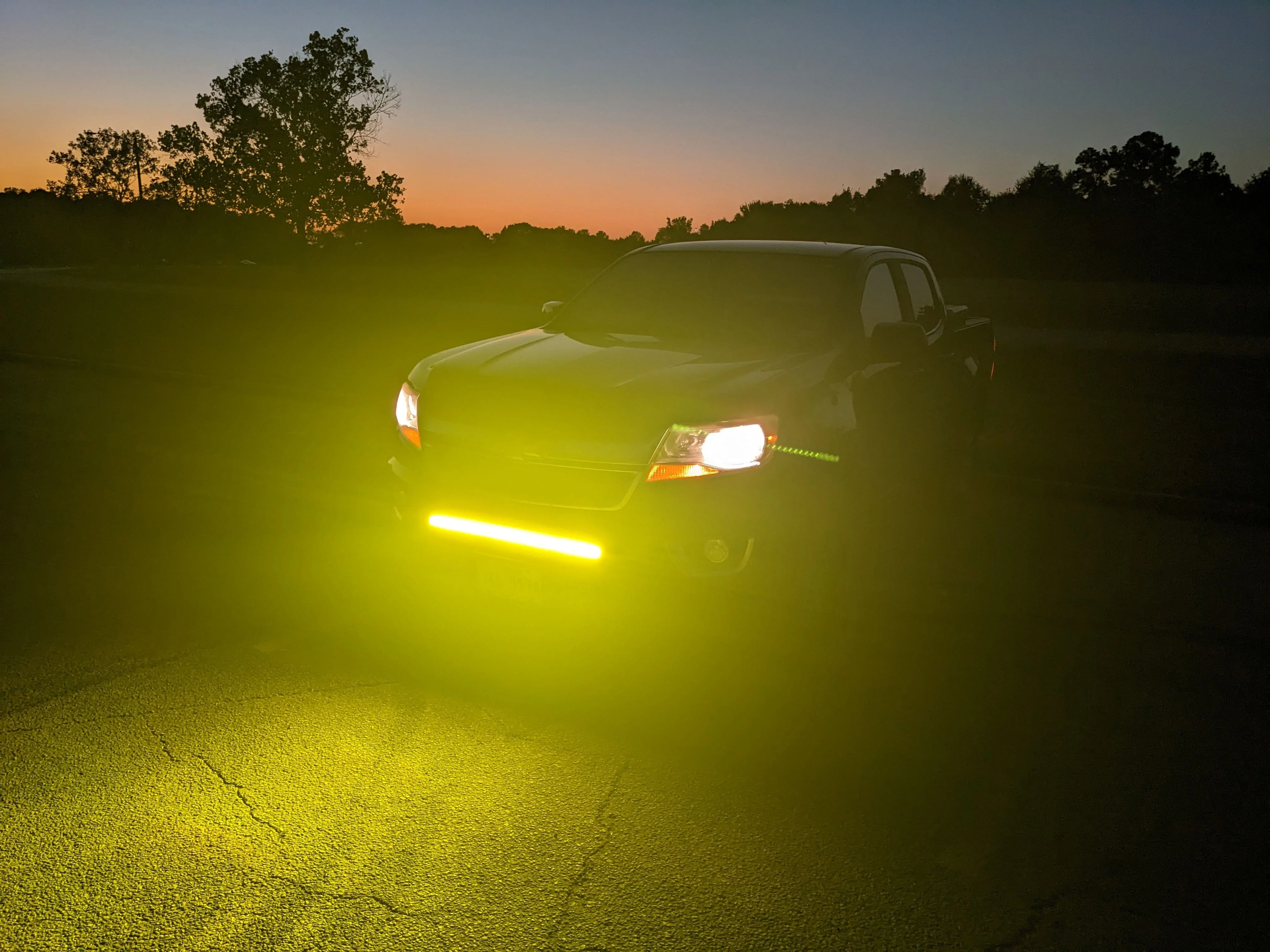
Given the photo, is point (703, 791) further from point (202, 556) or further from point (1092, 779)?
point (202, 556)

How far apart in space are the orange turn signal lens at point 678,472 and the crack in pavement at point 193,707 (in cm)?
138

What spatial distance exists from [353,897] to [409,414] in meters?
2.43

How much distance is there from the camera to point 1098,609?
5250 millimetres

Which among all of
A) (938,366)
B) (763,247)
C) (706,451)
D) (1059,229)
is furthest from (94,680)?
(1059,229)

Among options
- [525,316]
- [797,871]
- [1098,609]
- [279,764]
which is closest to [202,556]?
[279,764]

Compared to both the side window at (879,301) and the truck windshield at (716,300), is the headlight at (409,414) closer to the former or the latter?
the truck windshield at (716,300)

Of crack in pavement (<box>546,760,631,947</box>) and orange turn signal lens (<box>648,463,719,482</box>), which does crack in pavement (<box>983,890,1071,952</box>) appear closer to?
crack in pavement (<box>546,760,631,947</box>)

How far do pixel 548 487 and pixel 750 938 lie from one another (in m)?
1.98

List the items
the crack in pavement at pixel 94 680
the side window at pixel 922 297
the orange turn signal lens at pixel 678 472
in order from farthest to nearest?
the side window at pixel 922 297, the orange turn signal lens at pixel 678 472, the crack in pavement at pixel 94 680

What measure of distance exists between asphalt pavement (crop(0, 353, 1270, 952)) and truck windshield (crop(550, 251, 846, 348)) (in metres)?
1.34

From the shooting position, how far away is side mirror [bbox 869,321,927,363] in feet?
15.0

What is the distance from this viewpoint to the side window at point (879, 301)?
5.18 m

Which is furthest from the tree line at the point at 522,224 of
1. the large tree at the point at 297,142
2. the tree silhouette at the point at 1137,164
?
the tree silhouette at the point at 1137,164

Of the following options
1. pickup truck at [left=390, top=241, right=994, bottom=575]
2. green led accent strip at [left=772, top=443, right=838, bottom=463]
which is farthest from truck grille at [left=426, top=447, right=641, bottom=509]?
green led accent strip at [left=772, top=443, right=838, bottom=463]
